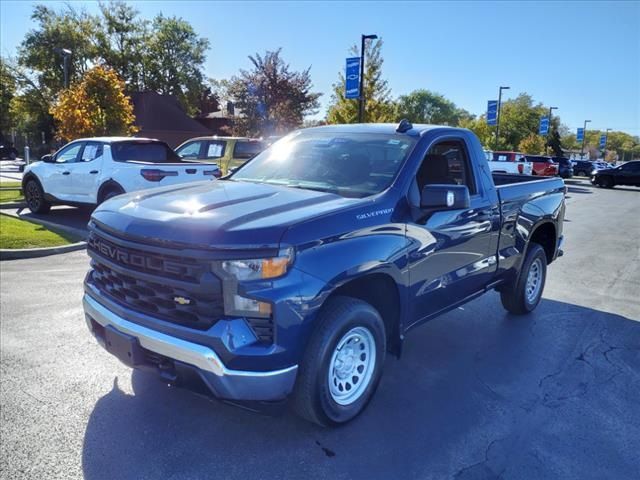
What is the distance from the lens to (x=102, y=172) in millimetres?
9945

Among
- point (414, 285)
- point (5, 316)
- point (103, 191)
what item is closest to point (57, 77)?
point (103, 191)

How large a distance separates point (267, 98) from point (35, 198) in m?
21.4

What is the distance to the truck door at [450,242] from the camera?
3533 millimetres

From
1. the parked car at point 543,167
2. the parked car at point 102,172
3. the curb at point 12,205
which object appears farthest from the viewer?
the parked car at point 543,167

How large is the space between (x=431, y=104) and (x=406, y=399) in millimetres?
110605

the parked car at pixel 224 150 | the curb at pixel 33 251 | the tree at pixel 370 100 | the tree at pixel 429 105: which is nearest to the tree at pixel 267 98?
the tree at pixel 370 100

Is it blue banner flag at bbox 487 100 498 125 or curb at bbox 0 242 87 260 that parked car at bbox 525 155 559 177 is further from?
curb at bbox 0 242 87 260

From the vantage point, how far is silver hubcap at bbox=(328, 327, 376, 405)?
3.08 meters

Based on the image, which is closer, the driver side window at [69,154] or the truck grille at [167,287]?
the truck grille at [167,287]

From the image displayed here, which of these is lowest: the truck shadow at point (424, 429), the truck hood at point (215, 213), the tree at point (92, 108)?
the truck shadow at point (424, 429)

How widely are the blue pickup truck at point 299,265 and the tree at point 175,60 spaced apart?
51.9m

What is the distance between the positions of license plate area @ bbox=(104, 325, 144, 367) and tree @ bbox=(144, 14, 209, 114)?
52880 mm

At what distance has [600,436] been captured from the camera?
3.24m

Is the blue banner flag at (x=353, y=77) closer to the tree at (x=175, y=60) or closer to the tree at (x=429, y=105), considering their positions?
the tree at (x=175, y=60)
